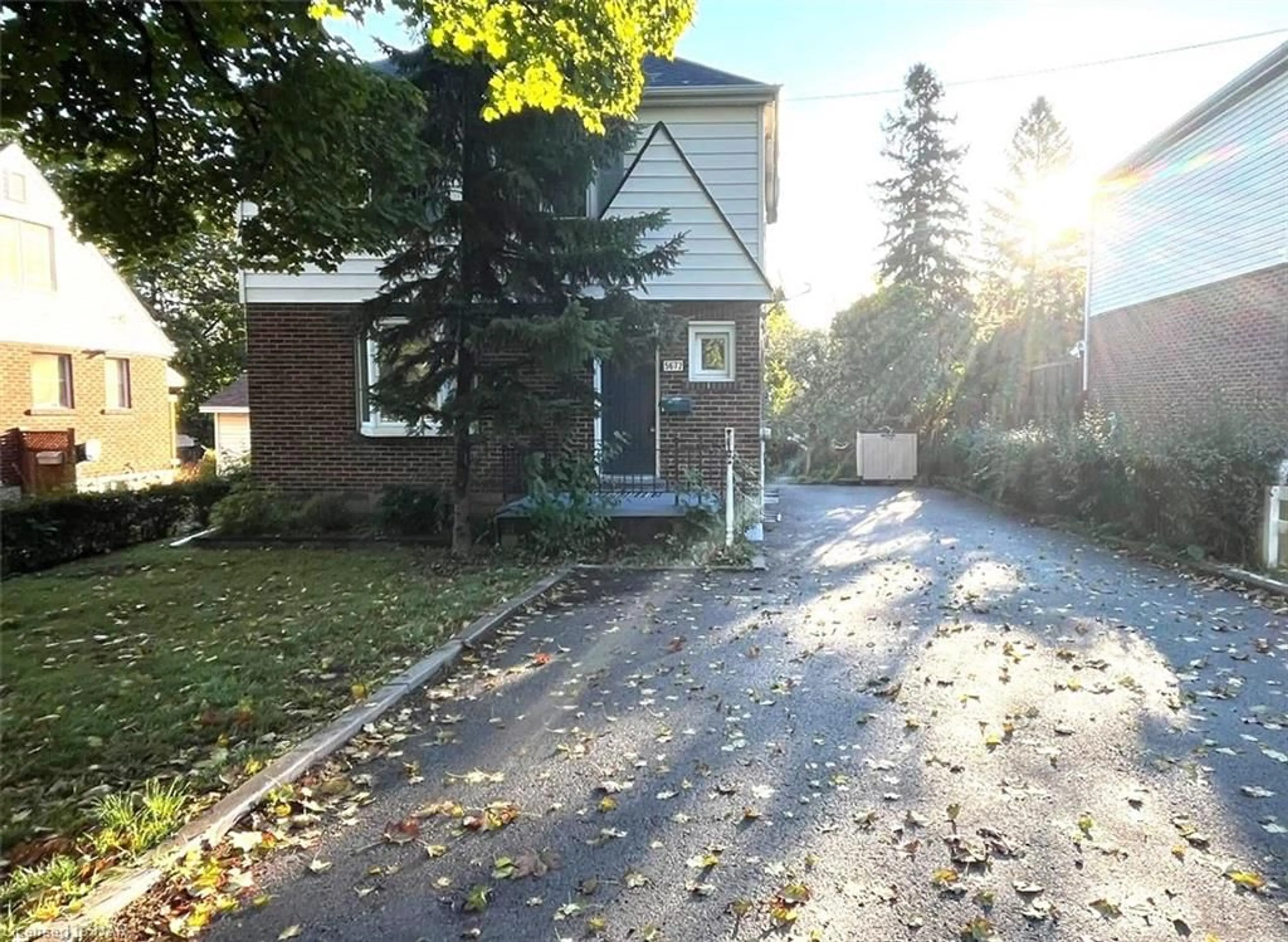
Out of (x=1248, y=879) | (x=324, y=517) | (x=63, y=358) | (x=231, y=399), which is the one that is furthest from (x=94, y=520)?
(x=231, y=399)

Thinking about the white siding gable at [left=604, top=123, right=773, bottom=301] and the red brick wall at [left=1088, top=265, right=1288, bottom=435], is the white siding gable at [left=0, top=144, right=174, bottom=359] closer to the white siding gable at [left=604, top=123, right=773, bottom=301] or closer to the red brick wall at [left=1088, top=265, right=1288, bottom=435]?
the white siding gable at [left=604, top=123, right=773, bottom=301]

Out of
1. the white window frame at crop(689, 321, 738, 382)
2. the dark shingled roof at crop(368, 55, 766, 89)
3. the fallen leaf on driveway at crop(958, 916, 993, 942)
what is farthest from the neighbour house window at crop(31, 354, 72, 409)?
the fallen leaf on driveway at crop(958, 916, 993, 942)

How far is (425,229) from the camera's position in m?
8.41

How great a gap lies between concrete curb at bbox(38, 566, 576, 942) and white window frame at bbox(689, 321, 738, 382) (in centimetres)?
617

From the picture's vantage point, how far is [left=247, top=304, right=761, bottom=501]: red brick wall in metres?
11.3

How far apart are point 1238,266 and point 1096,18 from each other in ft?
A: 14.4

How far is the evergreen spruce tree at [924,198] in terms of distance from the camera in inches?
1350

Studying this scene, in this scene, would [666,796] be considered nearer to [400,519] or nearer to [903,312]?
[400,519]

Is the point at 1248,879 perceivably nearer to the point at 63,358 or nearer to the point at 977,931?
the point at 977,931

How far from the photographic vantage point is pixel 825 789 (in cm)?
361

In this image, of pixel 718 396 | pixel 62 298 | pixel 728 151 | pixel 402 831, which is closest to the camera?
pixel 402 831

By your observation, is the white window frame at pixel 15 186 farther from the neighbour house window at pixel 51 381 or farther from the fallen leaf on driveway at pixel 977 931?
the fallen leaf on driveway at pixel 977 931

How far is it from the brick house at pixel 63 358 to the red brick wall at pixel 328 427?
8.28 m

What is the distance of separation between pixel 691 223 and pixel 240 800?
921 centimetres
